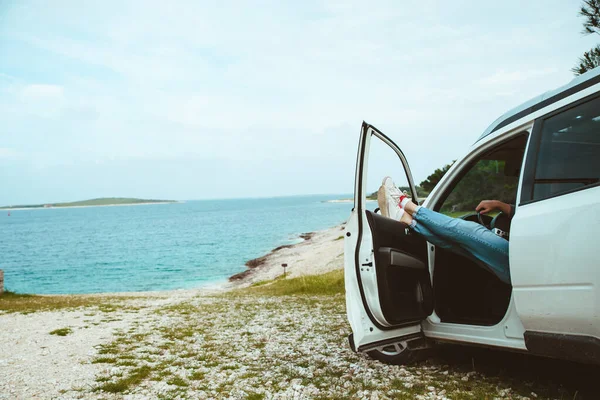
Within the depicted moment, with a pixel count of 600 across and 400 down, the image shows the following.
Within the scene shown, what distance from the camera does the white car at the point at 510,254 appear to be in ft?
11.3

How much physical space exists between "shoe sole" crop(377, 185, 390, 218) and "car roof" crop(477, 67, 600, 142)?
3.87 feet

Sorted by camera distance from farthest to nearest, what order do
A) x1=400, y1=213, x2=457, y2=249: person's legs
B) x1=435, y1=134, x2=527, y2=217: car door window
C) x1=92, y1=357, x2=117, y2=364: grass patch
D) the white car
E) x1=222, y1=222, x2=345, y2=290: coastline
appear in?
x1=222, y1=222, x2=345, y2=290: coastline, x1=92, y1=357, x2=117, y2=364: grass patch, x1=435, y1=134, x2=527, y2=217: car door window, x1=400, y1=213, x2=457, y2=249: person's legs, the white car

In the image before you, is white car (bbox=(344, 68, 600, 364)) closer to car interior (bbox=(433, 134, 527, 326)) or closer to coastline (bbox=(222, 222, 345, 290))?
car interior (bbox=(433, 134, 527, 326))

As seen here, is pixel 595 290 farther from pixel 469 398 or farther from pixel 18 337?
pixel 18 337

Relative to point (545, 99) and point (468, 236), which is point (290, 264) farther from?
point (545, 99)

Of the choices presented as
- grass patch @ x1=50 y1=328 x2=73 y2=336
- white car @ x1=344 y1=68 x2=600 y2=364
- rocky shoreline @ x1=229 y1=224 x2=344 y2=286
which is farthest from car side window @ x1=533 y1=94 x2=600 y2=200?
rocky shoreline @ x1=229 y1=224 x2=344 y2=286

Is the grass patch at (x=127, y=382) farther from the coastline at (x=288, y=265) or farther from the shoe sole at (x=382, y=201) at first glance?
the coastline at (x=288, y=265)

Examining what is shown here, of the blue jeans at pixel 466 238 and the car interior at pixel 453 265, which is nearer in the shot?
the blue jeans at pixel 466 238

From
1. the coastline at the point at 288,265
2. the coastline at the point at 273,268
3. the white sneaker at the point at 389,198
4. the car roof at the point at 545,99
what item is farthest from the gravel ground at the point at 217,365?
the coastline at the point at 273,268

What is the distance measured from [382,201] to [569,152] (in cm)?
198

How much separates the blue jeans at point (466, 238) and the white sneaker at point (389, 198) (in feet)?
1.22

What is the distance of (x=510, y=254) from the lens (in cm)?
383

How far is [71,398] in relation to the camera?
15.7 feet

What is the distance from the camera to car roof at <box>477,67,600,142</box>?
3678mm
